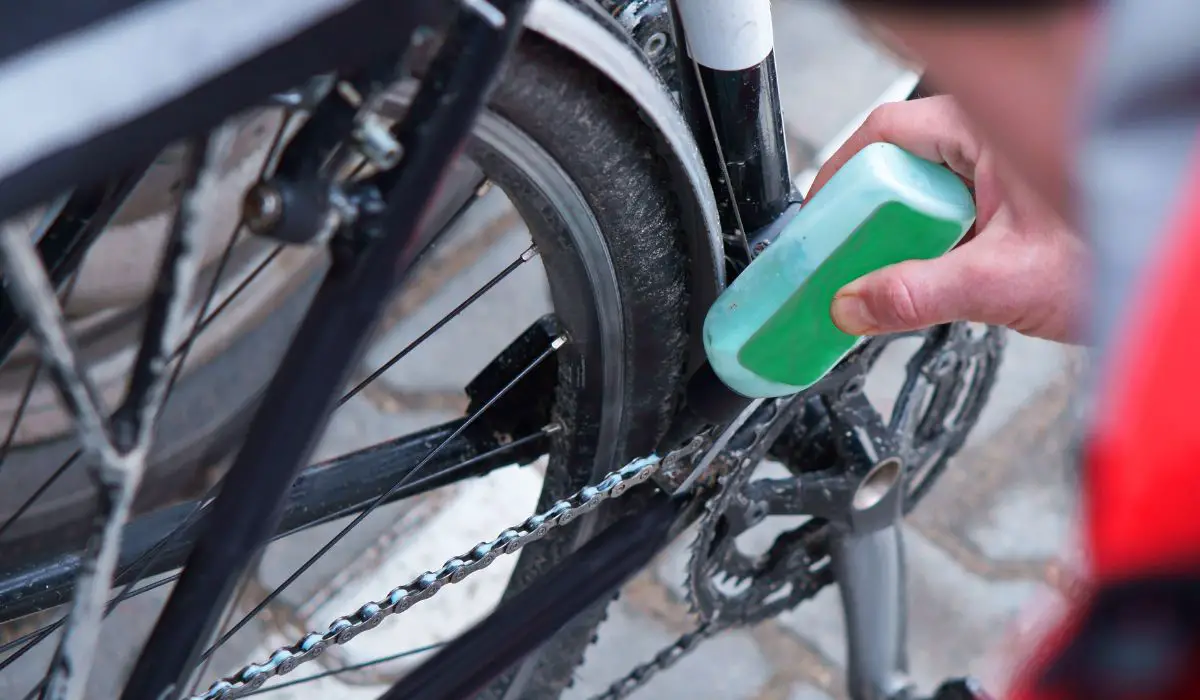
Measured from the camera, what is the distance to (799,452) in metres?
0.98

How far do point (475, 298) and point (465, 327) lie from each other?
724mm

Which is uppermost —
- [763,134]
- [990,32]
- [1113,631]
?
[763,134]

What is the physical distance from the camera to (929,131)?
77 centimetres

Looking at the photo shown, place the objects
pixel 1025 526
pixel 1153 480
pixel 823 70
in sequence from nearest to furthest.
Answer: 1. pixel 1153 480
2. pixel 1025 526
3. pixel 823 70

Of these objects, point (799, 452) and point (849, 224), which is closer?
point (849, 224)

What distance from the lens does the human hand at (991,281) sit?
0.71 m

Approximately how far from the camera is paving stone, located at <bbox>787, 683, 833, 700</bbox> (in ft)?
4.47

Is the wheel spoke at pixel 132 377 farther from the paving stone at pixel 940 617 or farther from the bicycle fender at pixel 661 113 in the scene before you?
the paving stone at pixel 940 617

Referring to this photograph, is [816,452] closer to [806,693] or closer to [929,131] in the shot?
[929,131]

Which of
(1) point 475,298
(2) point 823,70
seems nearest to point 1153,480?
(1) point 475,298

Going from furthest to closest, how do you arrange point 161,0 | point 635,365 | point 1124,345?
1. point 635,365
2. point 161,0
3. point 1124,345

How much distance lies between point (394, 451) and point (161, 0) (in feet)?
1.62

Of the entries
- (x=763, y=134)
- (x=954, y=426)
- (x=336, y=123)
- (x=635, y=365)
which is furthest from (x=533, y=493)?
(x=336, y=123)

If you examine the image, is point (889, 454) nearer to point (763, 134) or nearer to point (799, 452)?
point (799, 452)
